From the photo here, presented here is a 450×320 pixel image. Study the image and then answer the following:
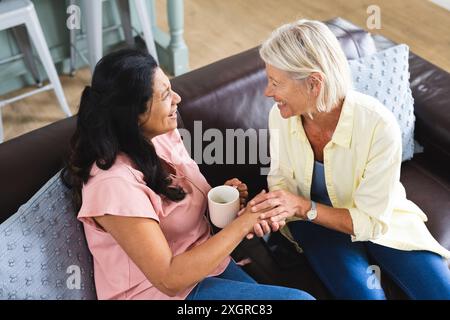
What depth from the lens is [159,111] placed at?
1403 mm

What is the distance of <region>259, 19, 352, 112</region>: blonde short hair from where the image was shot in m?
1.40

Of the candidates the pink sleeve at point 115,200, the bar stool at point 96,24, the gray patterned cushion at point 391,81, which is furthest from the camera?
the bar stool at point 96,24

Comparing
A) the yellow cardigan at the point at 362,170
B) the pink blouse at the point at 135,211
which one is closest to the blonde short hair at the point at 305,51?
the yellow cardigan at the point at 362,170

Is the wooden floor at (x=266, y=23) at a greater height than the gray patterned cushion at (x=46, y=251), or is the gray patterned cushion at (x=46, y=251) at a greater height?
the gray patterned cushion at (x=46, y=251)

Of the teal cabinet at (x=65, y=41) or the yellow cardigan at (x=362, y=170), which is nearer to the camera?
the yellow cardigan at (x=362, y=170)

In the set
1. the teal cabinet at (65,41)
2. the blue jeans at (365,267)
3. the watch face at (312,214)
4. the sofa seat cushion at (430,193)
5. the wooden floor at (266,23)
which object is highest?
the watch face at (312,214)

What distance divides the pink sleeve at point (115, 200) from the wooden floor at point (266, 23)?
1.92 meters

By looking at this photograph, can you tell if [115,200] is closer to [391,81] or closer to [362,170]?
[362,170]

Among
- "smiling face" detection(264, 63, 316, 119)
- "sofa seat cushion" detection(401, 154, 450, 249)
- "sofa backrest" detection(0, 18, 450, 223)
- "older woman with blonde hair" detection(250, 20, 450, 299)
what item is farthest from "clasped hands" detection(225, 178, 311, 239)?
"sofa seat cushion" detection(401, 154, 450, 249)

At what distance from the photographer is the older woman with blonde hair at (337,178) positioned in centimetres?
143

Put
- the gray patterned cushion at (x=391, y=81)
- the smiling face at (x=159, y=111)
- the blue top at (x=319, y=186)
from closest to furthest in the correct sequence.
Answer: the smiling face at (x=159, y=111), the blue top at (x=319, y=186), the gray patterned cushion at (x=391, y=81)

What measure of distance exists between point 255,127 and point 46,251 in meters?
0.81

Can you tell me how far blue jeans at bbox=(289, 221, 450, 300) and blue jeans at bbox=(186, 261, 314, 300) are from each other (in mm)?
200

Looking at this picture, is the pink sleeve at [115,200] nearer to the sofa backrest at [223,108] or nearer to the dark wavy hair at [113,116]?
the dark wavy hair at [113,116]
